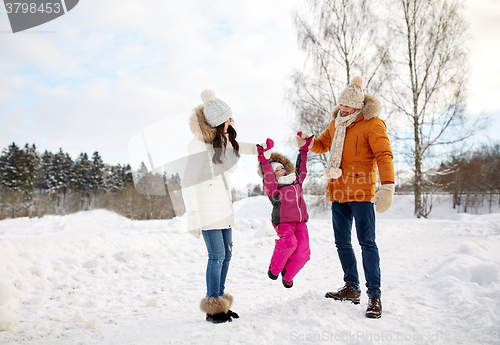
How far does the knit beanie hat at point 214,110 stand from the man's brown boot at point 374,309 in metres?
2.16

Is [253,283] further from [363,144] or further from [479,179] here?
[479,179]

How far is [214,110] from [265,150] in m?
0.76

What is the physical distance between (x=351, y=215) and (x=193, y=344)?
1.94 meters

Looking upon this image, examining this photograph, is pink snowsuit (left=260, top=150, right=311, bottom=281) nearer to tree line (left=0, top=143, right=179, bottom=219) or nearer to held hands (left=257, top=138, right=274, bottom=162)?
held hands (left=257, top=138, right=274, bottom=162)

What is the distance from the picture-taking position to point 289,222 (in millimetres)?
3082

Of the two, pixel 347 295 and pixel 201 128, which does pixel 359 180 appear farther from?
pixel 201 128

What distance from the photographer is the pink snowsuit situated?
2.89 meters

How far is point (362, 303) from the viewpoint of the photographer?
287 cm

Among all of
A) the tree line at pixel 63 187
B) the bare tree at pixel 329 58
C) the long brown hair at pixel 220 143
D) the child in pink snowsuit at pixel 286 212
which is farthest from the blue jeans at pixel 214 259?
the tree line at pixel 63 187

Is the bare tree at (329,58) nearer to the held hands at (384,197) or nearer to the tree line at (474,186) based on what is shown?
the held hands at (384,197)

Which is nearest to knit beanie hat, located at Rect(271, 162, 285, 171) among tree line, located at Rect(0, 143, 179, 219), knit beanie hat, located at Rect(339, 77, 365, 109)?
knit beanie hat, located at Rect(339, 77, 365, 109)

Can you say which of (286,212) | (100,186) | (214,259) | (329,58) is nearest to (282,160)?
(286,212)

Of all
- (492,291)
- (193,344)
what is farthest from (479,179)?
(193,344)

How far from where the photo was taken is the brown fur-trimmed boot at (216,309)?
2.54m
